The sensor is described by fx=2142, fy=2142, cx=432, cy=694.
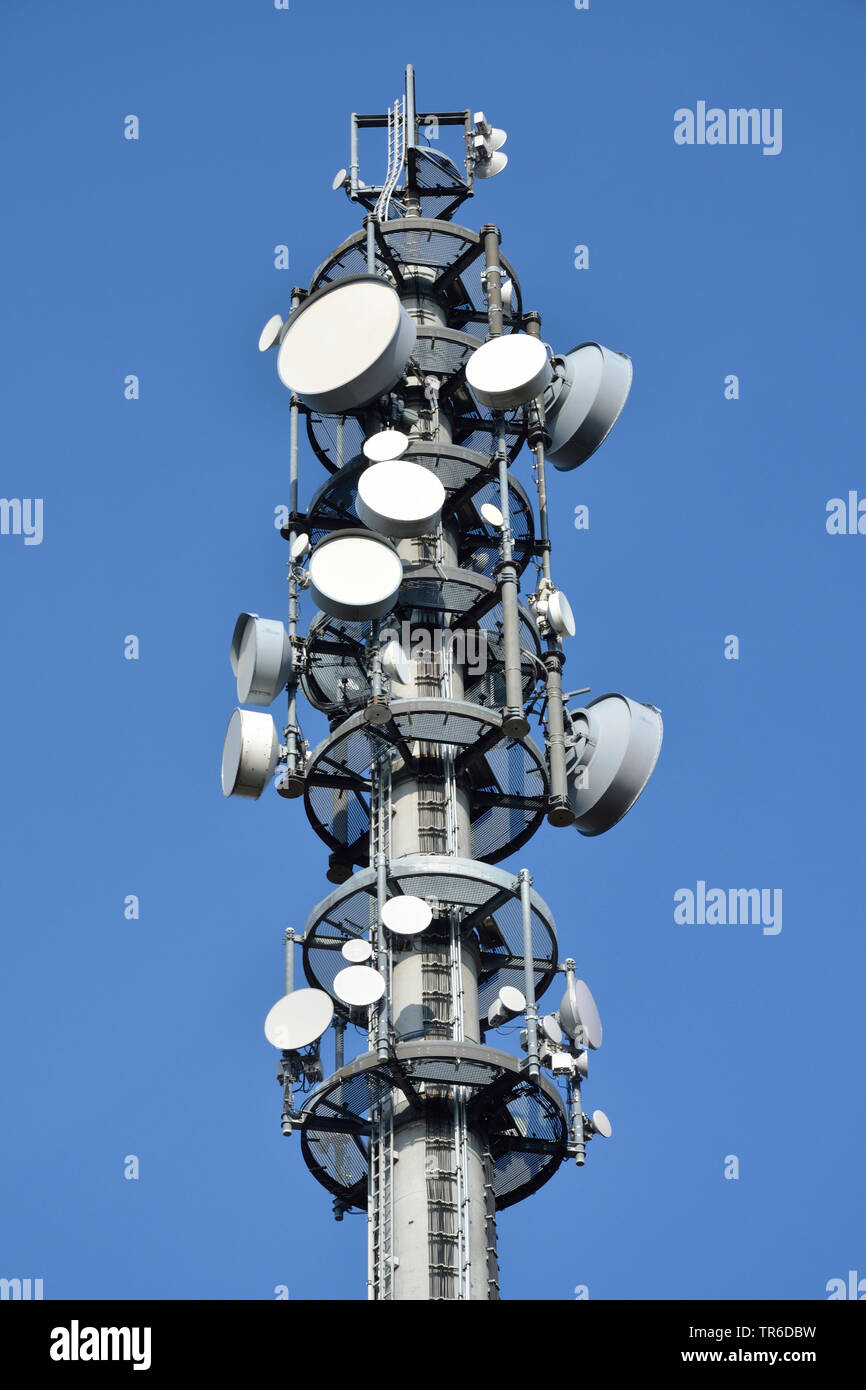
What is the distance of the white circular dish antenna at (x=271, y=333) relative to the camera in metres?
41.4

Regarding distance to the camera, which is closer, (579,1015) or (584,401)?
(579,1015)

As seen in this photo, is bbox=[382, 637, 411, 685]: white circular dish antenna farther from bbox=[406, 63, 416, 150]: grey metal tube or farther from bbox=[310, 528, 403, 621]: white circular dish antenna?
bbox=[406, 63, 416, 150]: grey metal tube

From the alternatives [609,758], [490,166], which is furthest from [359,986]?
[490,166]

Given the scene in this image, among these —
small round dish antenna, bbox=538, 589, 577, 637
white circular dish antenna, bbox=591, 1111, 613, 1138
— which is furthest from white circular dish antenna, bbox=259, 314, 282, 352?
white circular dish antenna, bbox=591, 1111, 613, 1138

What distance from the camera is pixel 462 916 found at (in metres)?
35.0

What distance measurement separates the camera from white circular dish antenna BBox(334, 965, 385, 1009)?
3275cm

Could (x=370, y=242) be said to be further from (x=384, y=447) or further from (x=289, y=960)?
(x=289, y=960)

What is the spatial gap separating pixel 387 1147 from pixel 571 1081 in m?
3.10

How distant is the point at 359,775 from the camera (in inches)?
1484

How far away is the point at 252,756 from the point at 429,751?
3062 millimetres

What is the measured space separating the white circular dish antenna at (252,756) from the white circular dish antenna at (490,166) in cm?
1518

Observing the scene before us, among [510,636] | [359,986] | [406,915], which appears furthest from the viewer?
[510,636]

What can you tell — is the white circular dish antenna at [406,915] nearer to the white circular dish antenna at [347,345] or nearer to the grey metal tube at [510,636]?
the grey metal tube at [510,636]
